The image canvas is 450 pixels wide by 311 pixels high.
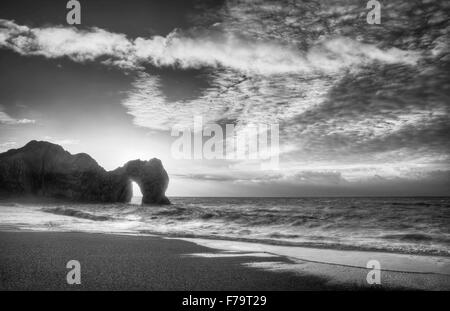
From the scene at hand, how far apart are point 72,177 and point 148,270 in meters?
62.8

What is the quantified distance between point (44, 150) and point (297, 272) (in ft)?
241

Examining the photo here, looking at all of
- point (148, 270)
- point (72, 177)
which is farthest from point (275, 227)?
point (72, 177)

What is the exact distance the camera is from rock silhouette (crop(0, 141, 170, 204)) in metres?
59.5

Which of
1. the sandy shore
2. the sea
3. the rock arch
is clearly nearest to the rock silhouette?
the rock arch

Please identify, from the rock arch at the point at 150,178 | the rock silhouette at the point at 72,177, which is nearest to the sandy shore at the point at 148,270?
the rock arch at the point at 150,178

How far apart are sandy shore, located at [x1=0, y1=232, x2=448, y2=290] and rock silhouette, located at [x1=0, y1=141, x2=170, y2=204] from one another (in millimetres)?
51171

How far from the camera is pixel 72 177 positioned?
62.2 meters

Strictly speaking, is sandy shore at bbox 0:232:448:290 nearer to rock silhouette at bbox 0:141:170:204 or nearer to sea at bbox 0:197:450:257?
sea at bbox 0:197:450:257

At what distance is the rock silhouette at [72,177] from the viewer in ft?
195

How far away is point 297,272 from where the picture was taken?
24.8 ft

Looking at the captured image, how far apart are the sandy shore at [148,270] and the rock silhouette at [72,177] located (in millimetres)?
51171

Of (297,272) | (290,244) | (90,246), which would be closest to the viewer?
(297,272)

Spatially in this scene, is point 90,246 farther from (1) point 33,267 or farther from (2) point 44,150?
(2) point 44,150
